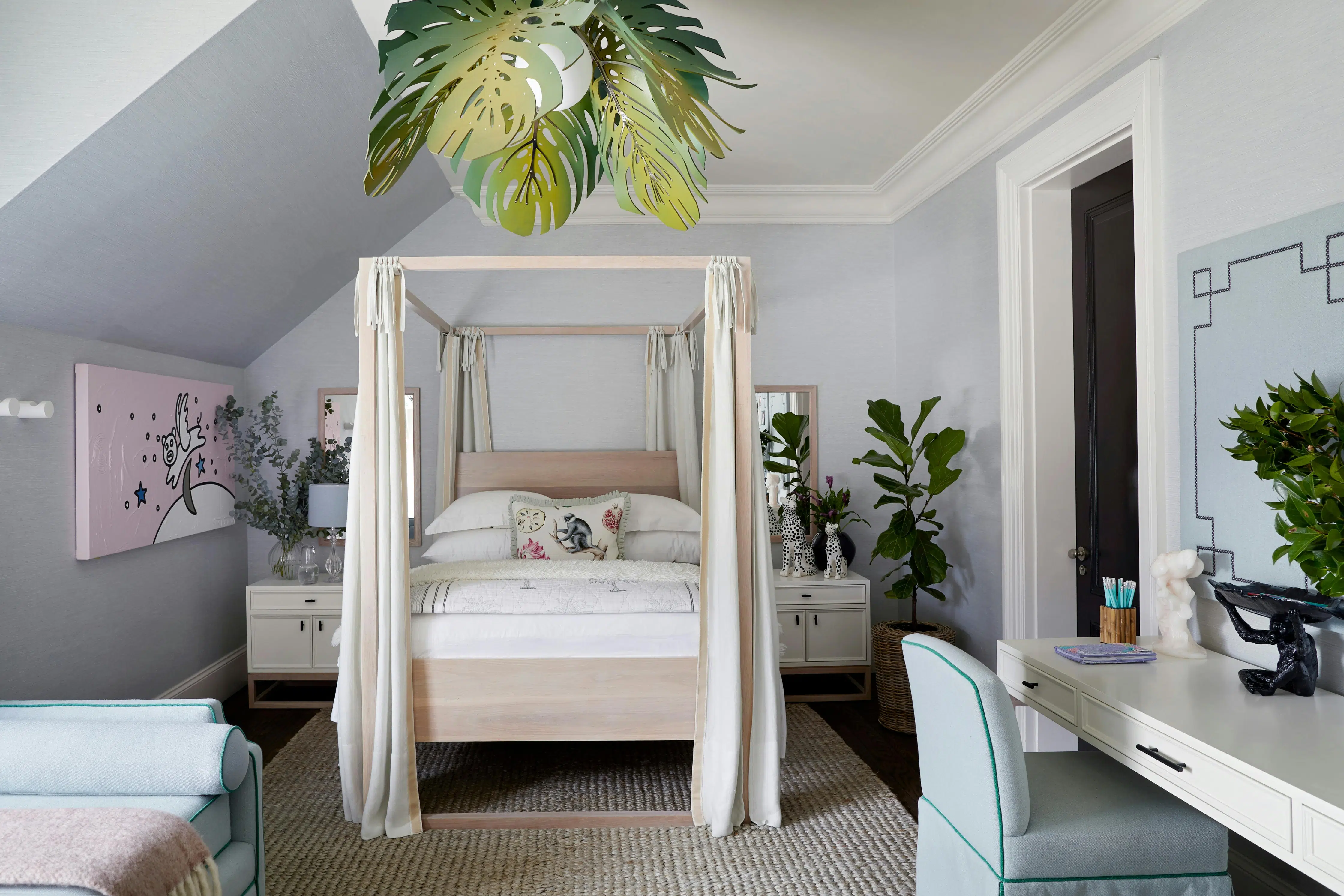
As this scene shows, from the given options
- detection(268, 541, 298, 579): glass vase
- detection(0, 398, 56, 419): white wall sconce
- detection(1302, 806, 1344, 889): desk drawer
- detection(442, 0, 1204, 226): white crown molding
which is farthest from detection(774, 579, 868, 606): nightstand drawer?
detection(0, 398, 56, 419): white wall sconce

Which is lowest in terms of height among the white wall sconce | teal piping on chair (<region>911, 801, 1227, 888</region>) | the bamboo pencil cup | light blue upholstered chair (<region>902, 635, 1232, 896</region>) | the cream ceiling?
teal piping on chair (<region>911, 801, 1227, 888</region>)

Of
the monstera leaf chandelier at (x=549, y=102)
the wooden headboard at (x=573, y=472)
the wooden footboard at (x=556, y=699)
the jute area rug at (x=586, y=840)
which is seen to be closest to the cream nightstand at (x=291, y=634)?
the jute area rug at (x=586, y=840)

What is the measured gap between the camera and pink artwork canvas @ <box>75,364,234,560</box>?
3.29 meters

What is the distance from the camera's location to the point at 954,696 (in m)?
1.88

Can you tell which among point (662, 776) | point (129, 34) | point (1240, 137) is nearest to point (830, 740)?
point (662, 776)

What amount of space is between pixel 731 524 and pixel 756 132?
2.02 meters

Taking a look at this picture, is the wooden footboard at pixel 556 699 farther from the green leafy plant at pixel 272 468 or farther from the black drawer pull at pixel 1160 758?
the green leafy plant at pixel 272 468

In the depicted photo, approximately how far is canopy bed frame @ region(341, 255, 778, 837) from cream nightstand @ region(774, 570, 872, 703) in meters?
1.40

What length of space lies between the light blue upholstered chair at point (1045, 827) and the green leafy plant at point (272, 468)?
3.35 m

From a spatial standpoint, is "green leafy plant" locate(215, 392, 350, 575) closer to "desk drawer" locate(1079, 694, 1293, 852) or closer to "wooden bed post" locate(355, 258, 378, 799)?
"wooden bed post" locate(355, 258, 378, 799)

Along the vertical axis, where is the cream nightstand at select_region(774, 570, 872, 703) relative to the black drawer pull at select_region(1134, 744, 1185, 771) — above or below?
below

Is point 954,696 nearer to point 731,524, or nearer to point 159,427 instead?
point 731,524

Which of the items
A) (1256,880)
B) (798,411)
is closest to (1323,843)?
(1256,880)

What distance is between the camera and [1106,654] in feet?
7.27
